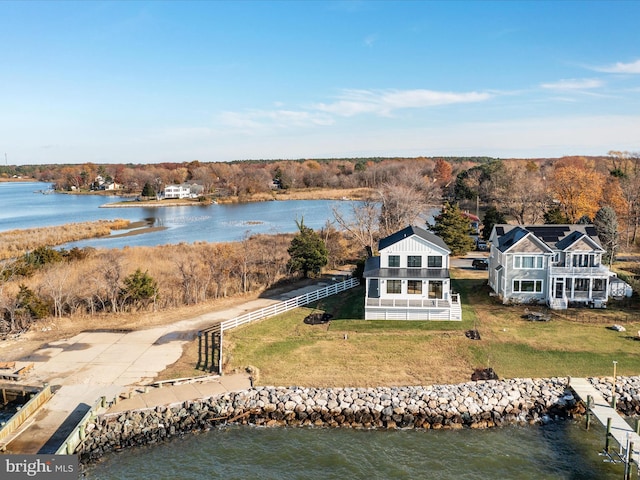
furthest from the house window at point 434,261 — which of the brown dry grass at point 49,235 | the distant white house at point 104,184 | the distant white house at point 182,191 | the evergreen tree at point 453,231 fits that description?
the distant white house at point 104,184

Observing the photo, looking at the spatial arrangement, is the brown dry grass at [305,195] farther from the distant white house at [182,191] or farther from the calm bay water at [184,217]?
the distant white house at [182,191]

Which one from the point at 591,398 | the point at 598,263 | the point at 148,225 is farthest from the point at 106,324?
the point at 148,225

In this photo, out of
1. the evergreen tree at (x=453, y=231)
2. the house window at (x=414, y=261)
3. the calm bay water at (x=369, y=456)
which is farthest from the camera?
the evergreen tree at (x=453, y=231)

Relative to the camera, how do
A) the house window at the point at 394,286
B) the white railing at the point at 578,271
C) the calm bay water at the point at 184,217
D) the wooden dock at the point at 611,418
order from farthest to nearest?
the calm bay water at the point at 184,217
the white railing at the point at 578,271
the house window at the point at 394,286
the wooden dock at the point at 611,418

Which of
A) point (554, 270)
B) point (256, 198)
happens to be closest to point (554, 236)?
point (554, 270)

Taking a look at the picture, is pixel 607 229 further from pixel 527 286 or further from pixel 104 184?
pixel 104 184

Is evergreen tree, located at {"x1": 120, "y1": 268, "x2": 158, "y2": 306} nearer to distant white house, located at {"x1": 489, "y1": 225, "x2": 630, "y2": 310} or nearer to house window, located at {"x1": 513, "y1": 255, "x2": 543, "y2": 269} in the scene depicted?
distant white house, located at {"x1": 489, "y1": 225, "x2": 630, "y2": 310}
